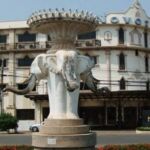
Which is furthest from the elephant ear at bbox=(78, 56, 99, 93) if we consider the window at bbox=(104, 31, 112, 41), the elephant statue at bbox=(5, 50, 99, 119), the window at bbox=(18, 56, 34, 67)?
the window at bbox=(18, 56, 34, 67)

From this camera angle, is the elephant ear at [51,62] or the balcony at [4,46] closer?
the elephant ear at [51,62]

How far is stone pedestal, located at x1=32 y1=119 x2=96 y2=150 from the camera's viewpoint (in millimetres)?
9812

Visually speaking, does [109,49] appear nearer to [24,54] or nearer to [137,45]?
[137,45]

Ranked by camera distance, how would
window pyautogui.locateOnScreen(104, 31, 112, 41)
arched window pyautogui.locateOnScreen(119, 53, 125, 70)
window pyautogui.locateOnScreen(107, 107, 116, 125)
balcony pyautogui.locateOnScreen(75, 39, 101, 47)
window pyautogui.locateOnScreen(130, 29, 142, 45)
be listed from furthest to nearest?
window pyautogui.locateOnScreen(130, 29, 142, 45) → window pyautogui.locateOnScreen(104, 31, 112, 41) → arched window pyautogui.locateOnScreen(119, 53, 125, 70) → balcony pyautogui.locateOnScreen(75, 39, 101, 47) → window pyautogui.locateOnScreen(107, 107, 116, 125)

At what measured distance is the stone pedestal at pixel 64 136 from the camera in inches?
386

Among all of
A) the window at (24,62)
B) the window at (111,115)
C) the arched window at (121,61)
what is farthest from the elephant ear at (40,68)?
the window at (24,62)

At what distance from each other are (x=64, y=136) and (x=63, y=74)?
1.43 m

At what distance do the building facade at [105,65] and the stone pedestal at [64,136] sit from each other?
125 ft

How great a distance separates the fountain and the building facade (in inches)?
1484

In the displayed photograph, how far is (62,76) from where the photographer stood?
34.3ft

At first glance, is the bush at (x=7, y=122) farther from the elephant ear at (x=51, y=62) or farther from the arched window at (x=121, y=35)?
the elephant ear at (x=51, y=62)

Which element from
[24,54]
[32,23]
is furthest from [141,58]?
[32,23]

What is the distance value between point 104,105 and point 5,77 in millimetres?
12043

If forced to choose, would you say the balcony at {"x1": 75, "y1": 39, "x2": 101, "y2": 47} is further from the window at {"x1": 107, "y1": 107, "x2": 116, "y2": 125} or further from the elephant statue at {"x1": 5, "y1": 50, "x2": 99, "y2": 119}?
the elephant statue at {"x1": 5, "y1": 50, "x2": 99, "y2": 119}
